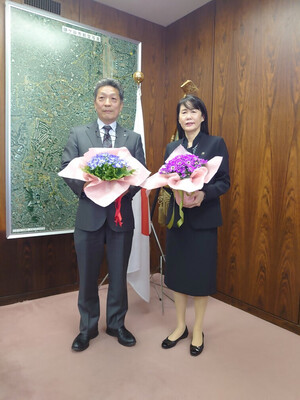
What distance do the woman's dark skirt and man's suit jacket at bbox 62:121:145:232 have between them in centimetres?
36

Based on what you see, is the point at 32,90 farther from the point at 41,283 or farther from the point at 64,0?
the point at 41,283

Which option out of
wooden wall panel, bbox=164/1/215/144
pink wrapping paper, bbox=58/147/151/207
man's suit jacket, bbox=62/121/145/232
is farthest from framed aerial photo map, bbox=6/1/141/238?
pink wrapping paper, bbox=58/147/151/207

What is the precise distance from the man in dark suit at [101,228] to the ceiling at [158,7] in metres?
1.49

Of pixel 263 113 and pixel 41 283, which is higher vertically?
pixel 263 113

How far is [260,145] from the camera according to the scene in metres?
2.50

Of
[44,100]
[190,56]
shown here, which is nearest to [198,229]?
[44,100]

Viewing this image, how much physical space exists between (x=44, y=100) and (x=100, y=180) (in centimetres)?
133

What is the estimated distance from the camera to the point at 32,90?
2566mm

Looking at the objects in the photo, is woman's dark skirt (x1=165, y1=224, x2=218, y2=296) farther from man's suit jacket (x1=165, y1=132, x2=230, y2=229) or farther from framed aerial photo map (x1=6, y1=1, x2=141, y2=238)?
framed aerial photo map (x1=6, y1=1, x2=141, y2=238)

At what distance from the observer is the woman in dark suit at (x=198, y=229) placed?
1905 mm

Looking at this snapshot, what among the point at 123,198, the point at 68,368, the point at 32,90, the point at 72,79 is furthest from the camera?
the point at 72,79

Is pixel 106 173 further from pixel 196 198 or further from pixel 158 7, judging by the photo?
pixel 158 7

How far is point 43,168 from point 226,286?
1.97m

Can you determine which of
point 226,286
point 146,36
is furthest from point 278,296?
point 146,36
